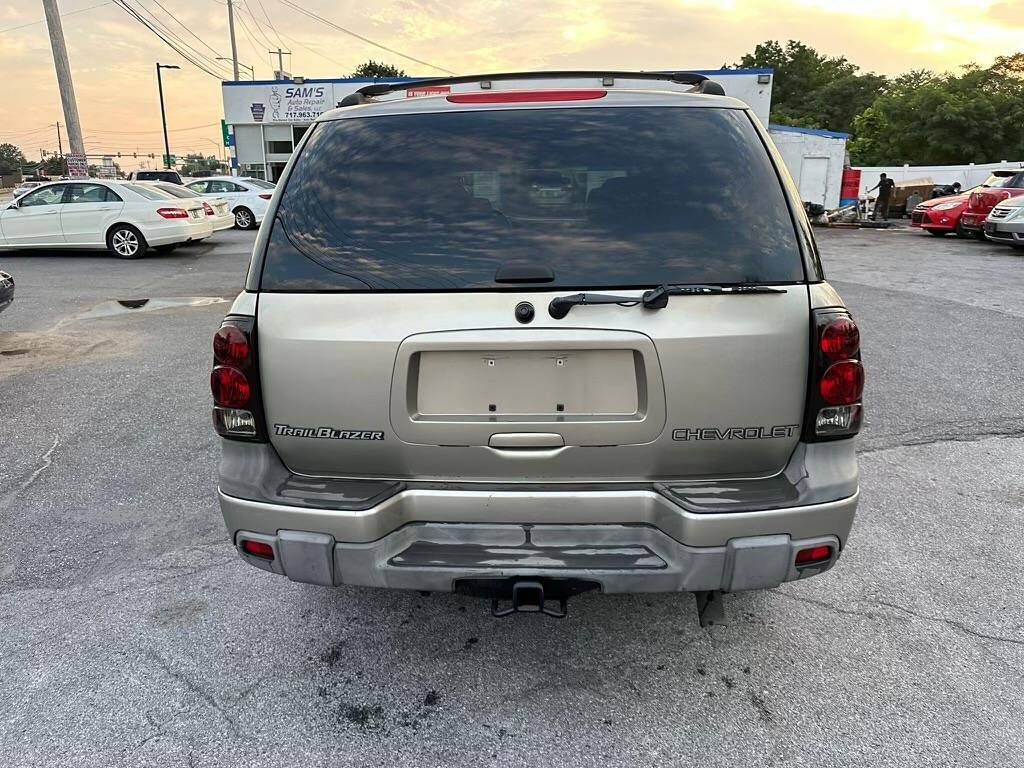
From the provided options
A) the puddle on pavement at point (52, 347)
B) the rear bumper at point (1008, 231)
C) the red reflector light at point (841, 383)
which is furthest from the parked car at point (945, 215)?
the red reflector light at point (841, 383)

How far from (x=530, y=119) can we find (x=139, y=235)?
13.7 meters

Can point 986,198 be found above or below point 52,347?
above

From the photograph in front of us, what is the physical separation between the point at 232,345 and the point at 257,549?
0.66 m

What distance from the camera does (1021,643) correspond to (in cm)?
270

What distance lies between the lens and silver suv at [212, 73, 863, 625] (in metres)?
2.12

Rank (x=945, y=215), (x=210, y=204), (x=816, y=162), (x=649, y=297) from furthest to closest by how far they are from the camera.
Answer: (x=816, y=162)
(x=945, y=215)
(x=210, y=204)
(x=649, y=297)

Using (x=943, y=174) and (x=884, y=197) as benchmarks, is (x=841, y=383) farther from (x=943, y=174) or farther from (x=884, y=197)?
(x=943, y=174)

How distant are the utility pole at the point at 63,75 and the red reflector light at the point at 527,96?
70.8 ft

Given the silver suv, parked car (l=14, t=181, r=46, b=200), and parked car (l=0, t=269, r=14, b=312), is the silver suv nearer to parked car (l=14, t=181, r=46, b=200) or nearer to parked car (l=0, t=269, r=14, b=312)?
parked car (l=0, t=269, r=14, b=312)

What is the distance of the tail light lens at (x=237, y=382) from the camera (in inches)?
88.0

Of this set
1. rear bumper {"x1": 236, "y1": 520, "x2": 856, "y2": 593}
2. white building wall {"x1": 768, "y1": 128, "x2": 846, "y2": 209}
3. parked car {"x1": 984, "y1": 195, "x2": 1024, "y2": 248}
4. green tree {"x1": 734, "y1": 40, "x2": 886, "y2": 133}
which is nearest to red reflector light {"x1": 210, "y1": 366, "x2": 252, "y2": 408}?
rear bumper {"x1": 236, "y1": 520, "x2": 856, "y2": 593}

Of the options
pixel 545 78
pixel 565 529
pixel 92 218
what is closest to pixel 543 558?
pixel 565 529

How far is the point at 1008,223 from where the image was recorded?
1527 cm

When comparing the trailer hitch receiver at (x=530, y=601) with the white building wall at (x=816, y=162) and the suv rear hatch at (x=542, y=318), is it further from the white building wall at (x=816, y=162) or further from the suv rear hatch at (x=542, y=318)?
the white building wall at (x=816, y=162)
